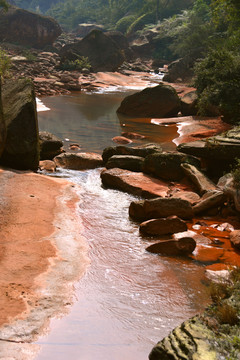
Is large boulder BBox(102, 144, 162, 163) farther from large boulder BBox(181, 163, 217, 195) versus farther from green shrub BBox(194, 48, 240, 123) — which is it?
green shrub BBox(194, 48, 240, 123)

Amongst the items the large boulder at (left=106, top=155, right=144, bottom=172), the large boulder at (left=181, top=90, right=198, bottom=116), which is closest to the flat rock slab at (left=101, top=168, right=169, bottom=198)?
the large boulder at (left=106, top=155, right=144, bottom=172)

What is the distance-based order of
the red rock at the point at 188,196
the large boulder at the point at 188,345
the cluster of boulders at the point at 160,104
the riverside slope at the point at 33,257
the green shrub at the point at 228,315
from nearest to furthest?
the large boulder at the point at 188,345, the green shrub at the point at 228,315, the riverside slope at the point at 33,257, the red rock at the point at 188,196, the cluster of boulders at the point at 160,104

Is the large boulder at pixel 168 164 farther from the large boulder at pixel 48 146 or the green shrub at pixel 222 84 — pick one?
the green shrub at pixel 222 84

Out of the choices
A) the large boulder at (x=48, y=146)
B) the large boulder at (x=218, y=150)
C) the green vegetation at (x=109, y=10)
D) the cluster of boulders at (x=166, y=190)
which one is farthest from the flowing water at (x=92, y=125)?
the green vegetation at (x=109, y=10)

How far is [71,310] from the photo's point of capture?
5414 mm

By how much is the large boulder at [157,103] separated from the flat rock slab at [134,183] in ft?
37.3

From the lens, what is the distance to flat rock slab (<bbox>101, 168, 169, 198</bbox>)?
10473mm

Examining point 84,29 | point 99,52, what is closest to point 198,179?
point 99,52

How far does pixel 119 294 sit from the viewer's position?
5961mm

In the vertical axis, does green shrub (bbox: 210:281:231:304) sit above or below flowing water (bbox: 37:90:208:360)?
above

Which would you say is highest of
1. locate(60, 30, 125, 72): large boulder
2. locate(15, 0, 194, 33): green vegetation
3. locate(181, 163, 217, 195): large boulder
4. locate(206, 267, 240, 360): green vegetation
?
locate(15, 0, 194, 33): green vegetation

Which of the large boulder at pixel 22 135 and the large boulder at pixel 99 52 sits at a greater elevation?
the large boulder at pixel 99 52

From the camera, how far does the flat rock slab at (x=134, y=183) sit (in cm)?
1047

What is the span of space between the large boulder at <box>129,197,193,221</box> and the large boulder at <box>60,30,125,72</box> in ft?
111
